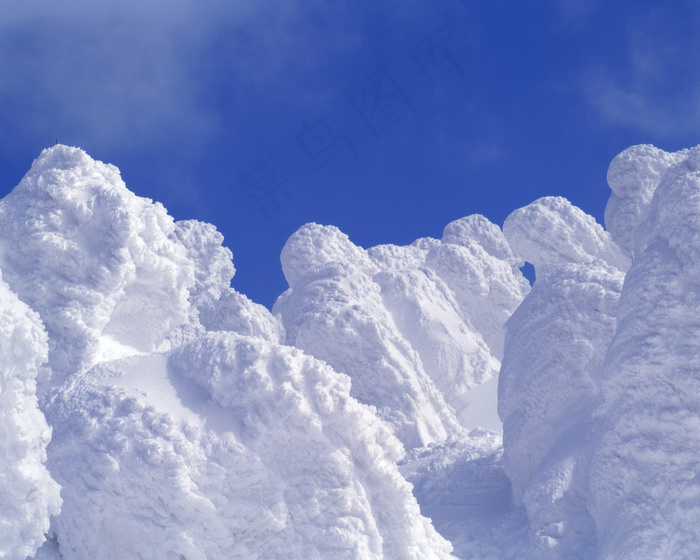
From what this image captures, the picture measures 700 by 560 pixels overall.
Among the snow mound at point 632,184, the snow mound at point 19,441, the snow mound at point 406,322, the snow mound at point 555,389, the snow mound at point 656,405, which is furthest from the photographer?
the snow mound at point 632,184

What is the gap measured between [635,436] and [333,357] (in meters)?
4.57

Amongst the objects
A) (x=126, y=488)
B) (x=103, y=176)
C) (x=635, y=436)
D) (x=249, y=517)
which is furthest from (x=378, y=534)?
(x=103, y=176)

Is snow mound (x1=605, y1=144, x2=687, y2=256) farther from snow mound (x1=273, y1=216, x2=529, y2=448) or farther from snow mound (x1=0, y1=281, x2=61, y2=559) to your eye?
snow mound (x1=0, y1=281, x2=61, y2=559)

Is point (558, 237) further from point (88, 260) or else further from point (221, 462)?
point (221, 462)

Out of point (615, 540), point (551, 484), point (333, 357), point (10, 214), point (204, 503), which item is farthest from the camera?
point (333, 357)

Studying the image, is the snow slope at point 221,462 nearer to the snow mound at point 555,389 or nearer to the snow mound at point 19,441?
the snow mound at point 19,441

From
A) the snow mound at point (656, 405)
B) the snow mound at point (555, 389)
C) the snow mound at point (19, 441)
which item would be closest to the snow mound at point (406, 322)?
the snow mound at point (555, 389)

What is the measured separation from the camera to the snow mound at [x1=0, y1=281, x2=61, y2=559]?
2486 mm

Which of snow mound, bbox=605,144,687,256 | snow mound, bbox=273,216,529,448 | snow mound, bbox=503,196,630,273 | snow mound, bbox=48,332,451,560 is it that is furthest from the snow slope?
snow mound, bbox=605,144,687,256

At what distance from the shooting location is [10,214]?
481cm

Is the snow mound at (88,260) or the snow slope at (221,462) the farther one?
the snow mound at (88,260)

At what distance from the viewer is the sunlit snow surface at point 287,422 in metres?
3.09

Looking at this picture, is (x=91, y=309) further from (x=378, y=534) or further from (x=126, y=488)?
(x=378, y=534)

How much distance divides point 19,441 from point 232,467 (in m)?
0.93
